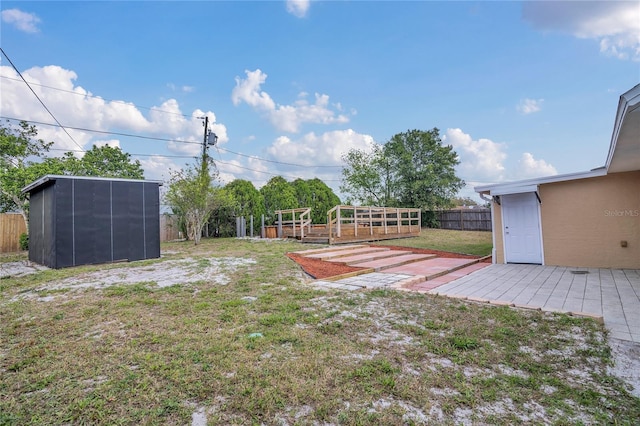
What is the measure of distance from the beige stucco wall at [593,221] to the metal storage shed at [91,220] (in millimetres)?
10632

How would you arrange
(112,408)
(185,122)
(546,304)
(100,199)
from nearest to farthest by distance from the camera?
(112,408) → (546,304) → (100,199) → (185,122)

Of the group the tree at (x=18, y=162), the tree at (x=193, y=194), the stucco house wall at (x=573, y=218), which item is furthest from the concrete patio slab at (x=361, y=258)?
the tree at (x=18, y=162)

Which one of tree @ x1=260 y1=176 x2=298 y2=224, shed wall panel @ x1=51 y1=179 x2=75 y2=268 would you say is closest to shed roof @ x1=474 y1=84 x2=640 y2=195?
shed wall panel @ x1=51 y1=179 x2=75 y2=268

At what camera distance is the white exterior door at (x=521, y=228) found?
22.9ft

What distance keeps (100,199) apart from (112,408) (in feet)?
25.7

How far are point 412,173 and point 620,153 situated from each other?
1457cm

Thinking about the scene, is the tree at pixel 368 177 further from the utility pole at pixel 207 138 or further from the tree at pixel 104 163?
the tree at pixel 104 163

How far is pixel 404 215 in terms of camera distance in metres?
18.0

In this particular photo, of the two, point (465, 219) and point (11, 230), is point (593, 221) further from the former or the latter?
point (11, 230)

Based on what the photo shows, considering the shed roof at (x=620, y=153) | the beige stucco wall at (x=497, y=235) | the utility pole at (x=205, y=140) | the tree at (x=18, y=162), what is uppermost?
the utility pole at (x=205, y=140)

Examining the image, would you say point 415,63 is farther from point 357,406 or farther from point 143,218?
point 357,406

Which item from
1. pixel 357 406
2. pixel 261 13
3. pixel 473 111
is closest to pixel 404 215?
pixel 473 111

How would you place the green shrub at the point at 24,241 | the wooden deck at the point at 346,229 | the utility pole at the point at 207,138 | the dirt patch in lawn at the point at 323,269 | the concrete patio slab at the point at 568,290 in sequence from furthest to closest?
the utility pole at the point at 207,138 → the wooden deck at the point at 346,229 → the green shrub at the point at 24,241 → the dirt patch in lawn at the point at 323,269 → the concrete patio slab at the point at 568,290

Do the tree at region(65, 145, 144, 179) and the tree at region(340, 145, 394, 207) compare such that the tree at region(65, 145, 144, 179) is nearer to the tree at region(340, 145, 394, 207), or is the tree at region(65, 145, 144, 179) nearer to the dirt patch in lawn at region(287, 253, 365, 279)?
the dirt patch in lawn at region(287, 253, 365, 279)
